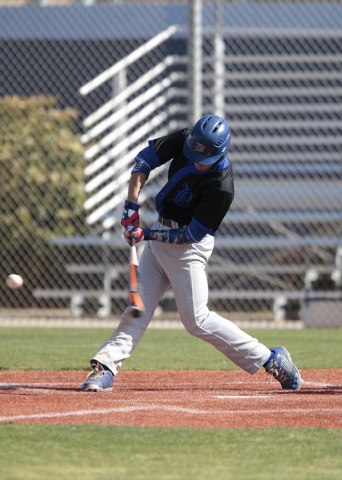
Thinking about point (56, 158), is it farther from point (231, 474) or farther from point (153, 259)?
point (231, 474)

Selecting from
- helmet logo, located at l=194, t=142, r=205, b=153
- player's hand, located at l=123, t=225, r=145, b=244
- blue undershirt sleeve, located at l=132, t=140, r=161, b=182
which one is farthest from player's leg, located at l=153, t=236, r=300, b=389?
helmet logo, located at l=194, t=142, r=205, b=153

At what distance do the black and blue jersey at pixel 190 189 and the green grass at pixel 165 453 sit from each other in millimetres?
1448

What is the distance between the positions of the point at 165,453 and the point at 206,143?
1.95m

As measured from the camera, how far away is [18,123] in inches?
480

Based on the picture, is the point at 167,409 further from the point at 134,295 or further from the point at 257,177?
the point at 257,177

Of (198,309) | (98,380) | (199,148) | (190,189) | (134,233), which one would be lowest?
(98,380)

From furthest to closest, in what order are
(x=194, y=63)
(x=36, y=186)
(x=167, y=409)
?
(x=36, y=186)
(x=194, y=63)
(x=167, y=409)

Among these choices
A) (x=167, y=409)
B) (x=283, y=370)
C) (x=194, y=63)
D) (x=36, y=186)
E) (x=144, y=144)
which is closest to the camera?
(x=167, y=409)

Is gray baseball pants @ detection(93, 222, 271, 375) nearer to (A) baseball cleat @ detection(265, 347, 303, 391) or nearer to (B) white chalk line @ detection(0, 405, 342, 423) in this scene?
(A) baseball cleat @ detection(265, 347, 303, 391)

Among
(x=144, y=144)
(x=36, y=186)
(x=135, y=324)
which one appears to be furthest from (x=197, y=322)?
(x=144, y=144)

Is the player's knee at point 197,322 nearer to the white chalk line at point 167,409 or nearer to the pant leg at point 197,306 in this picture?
the pant leg at point 197,306

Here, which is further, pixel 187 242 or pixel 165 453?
pixel 187 242

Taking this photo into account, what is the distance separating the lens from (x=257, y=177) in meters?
13.9

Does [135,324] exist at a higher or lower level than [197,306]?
lower
